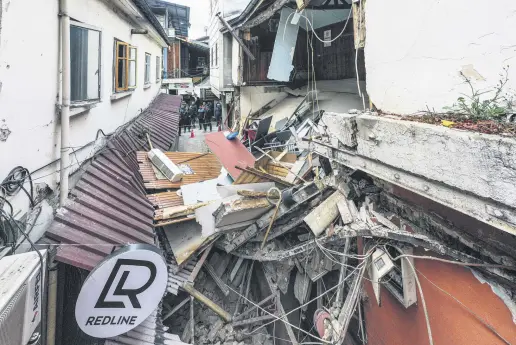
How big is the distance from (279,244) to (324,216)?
2367mm

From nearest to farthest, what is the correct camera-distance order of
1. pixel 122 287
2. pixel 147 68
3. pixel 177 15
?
pixel 122 287
pixel 147 68
pixel 177 15

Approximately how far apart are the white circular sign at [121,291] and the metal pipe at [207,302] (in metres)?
2.98

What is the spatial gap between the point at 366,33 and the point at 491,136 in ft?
8.44

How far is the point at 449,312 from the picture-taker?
2.93 m

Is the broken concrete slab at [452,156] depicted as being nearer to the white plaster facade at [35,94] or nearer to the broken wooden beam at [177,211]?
the white plaster facade at [35,94]

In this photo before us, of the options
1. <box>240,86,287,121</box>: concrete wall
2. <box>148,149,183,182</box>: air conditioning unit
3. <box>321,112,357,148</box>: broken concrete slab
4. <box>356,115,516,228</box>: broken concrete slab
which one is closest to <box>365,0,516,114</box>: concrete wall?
<box>321,112,357,148</box>: broken concrete slab

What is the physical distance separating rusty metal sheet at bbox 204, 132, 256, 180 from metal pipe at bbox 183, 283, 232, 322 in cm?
343

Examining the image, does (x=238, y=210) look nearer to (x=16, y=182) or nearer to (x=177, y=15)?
(x=16, y=182)

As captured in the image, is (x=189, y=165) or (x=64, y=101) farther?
(x=189, y=165)

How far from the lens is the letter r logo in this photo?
348cm

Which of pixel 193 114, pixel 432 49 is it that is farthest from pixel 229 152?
pixel 193 114

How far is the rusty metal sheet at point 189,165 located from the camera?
7.98 meters

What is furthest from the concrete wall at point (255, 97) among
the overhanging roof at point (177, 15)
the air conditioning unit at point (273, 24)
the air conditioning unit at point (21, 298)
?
the overhanging roof at point (177, 15)

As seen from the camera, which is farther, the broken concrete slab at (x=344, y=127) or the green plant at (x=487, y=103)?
the broken concrete slab at (x=344, y=127)
